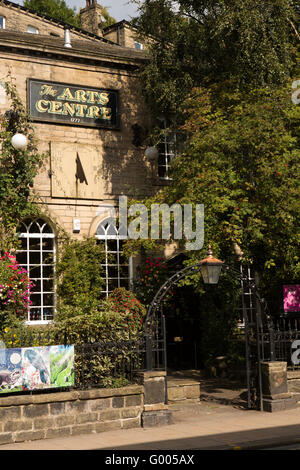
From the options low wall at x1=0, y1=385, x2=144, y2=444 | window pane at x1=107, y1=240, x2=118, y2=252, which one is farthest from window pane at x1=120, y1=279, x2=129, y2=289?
low wall at x1=0, y1=385, x2=144, y2=444

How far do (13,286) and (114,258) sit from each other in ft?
10.4

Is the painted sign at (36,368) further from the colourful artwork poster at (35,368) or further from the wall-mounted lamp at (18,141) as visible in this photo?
the wall-mounted lamp at (18,141)

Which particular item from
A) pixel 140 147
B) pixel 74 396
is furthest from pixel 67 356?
pixel 140 147

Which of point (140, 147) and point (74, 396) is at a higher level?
point (140, 147)

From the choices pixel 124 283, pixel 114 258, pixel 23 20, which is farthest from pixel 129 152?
pixel 23 20

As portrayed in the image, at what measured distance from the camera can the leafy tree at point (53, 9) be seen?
41344mm

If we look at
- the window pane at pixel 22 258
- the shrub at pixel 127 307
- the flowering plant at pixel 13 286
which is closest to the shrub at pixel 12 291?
the flowering plant at pixel 13 286

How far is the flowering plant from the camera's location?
14211 mm

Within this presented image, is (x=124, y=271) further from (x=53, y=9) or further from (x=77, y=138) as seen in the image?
(x=53, y=9)

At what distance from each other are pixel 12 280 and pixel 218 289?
5299 millimetres

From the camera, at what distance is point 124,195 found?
17.1 meters

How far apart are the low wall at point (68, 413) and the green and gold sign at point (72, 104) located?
822cm

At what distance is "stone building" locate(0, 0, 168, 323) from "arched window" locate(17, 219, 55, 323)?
0.08 feet
